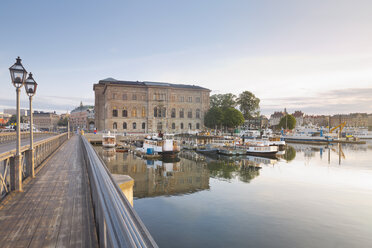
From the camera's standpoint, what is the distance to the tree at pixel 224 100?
3589 inches

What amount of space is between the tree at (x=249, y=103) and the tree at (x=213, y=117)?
14.8 m

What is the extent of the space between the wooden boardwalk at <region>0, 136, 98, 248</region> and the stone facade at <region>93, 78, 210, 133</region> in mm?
65732

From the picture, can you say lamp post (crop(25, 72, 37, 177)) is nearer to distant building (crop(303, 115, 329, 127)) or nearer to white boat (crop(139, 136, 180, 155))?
white boat (crop(139, 136, 180, 155))

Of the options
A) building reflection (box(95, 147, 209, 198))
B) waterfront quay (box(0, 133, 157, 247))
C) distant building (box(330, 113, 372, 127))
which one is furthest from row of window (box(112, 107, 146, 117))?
distant building (box(330, 113, 372, 127))

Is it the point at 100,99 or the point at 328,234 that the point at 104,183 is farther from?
the point at 100,99

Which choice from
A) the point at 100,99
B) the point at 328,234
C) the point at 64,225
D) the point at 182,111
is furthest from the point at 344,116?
the point at 64,225

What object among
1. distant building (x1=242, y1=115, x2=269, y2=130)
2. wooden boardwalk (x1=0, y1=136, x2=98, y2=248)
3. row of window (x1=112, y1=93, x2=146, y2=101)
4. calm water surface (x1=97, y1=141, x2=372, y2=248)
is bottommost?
calm water surface (x1=97, y1=141, x2=372, y2=248)

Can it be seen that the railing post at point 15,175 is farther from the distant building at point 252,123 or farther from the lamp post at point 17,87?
the distant building at point 252,123

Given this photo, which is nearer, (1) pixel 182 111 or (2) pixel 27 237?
(2) pixel 27 237

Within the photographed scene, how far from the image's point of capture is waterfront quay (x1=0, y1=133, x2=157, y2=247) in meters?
2.33

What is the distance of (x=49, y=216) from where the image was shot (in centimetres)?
515

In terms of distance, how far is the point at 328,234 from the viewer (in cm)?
1134

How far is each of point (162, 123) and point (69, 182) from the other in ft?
222

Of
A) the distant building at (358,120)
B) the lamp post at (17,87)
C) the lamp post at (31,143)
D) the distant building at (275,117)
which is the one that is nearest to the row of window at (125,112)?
the lamp post at (31,143)
